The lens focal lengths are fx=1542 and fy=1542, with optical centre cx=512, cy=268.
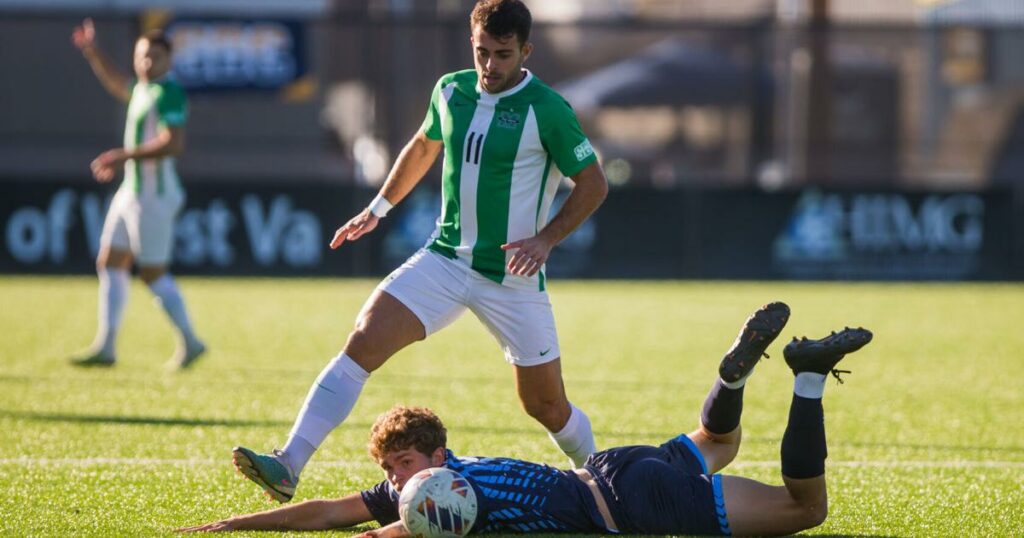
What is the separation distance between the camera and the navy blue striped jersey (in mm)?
4941

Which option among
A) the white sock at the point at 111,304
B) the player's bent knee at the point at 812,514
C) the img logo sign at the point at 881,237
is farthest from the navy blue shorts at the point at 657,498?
the img logo sign at the point at 881,237

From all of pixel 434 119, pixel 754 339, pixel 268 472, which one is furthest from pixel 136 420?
pixel 754 339

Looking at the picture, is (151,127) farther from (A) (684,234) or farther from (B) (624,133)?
(B) (624,133)

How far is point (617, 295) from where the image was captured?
18.6 metres

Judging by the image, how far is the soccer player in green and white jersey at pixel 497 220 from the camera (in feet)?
18.4

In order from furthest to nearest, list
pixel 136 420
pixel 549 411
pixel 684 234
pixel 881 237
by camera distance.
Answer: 1. pixel 881 237
2. pixel 684 234
3. pixel 136 420
4. pixel 549 411

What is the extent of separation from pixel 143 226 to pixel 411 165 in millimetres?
4683

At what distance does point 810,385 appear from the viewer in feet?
16.9

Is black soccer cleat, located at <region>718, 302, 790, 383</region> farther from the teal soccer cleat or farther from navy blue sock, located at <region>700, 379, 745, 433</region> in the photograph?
the teal soccer cleat

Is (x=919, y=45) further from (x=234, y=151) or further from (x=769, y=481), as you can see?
(x=769, y=481)

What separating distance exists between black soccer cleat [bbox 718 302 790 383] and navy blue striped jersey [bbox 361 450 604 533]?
722 millimetres

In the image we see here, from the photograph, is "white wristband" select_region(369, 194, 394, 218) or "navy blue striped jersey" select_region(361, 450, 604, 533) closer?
"navy blue striped jersey" select_region(361, 450, 604, 533)

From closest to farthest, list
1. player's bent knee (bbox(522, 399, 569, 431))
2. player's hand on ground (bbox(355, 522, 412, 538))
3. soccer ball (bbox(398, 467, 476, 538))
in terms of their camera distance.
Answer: soccer ball (bbox(398, 467, 476, 538))
player's hand on ground (bbox(355, 522, 412, 538))
player's bent knee (bbox(522, 399, 569, 431))

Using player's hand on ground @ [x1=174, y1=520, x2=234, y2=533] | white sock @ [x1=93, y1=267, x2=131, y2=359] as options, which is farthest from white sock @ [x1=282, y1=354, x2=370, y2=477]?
white sock @ [x1=93, y1=267, x2=131, y2=359]
